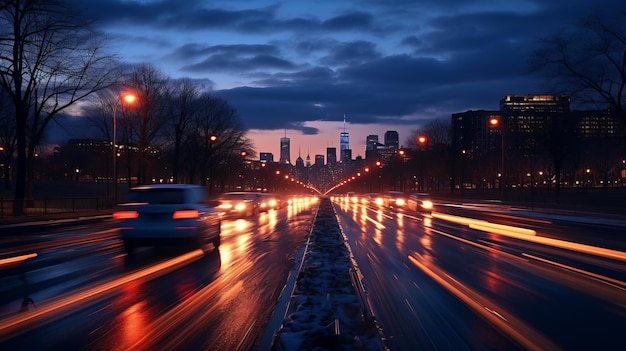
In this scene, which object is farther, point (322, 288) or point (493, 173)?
point (493, 173)

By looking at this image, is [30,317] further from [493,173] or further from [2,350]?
[493,173]

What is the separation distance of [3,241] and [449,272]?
1618 cm

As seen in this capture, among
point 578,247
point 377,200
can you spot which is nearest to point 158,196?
point 578,247

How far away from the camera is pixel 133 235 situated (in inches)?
627

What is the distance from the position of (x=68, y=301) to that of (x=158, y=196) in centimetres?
648

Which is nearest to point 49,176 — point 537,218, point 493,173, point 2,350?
point 493,173

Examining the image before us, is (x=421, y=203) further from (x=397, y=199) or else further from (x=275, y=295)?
(x=275, y=295)

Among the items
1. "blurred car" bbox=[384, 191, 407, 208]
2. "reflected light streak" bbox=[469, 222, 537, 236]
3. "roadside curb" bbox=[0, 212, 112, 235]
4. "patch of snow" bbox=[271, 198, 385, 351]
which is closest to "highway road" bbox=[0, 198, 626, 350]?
"patch of snow" bbox=[271, 198, 385, 351]

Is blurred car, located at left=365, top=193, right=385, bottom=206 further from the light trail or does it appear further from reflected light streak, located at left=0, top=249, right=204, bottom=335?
reflected light streak, located at left=0, top=249, right=204, bottom=335

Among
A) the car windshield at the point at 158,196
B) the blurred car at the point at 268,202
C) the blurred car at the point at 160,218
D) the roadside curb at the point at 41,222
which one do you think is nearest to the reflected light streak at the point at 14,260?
the blurred car at the point at 160,218

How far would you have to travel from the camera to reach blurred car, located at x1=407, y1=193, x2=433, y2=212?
51.6m

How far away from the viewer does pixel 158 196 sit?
1630 centimetres

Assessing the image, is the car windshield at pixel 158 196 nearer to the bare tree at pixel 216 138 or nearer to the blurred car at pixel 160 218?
the blurred car at pixel 160 218

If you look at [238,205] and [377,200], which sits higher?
[238,205]
